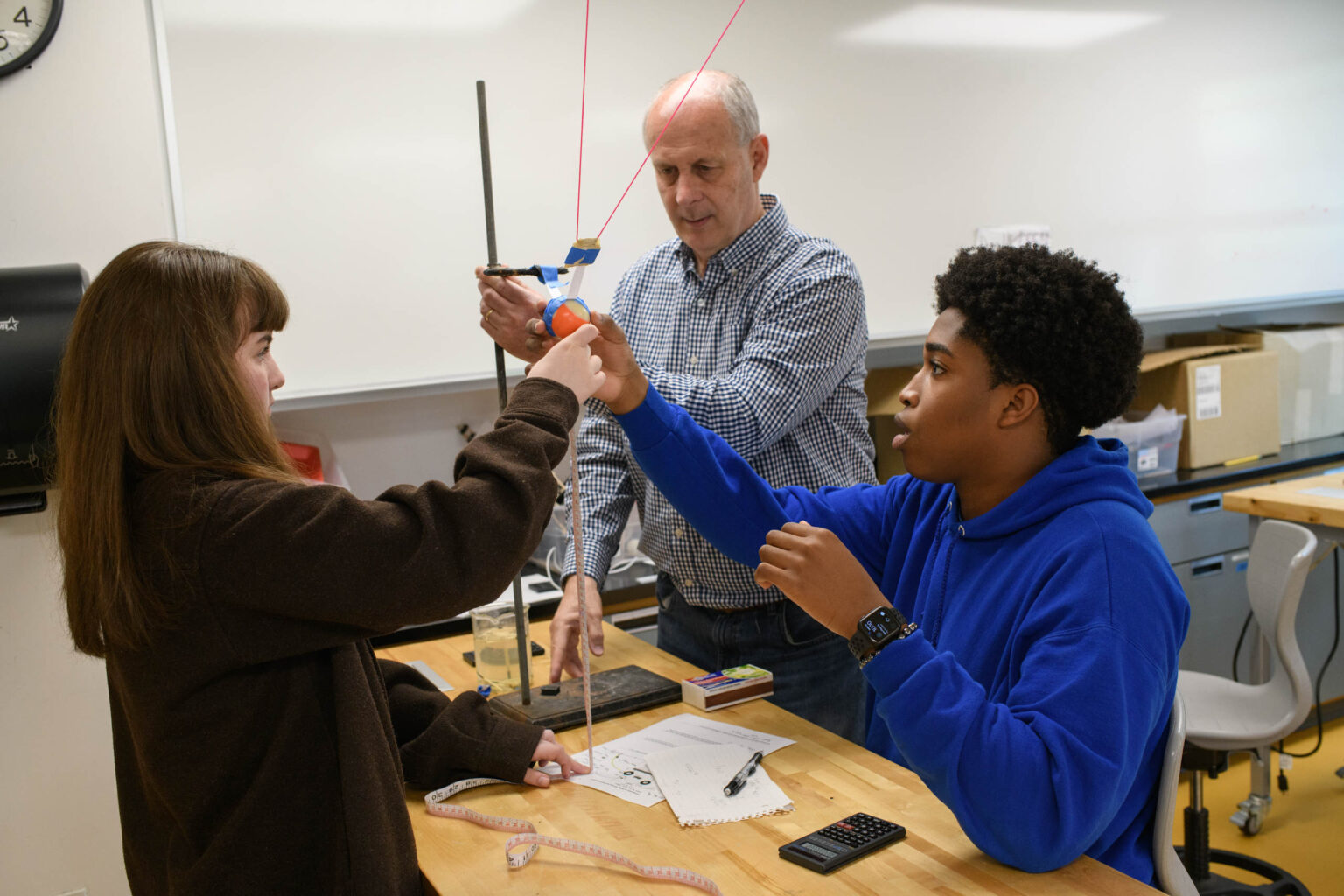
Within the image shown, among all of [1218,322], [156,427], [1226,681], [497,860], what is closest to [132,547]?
[156,427]

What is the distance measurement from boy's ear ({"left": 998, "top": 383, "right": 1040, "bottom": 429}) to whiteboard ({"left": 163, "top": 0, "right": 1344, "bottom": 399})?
1719 millimetres

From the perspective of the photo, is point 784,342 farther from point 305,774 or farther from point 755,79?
point 755,79

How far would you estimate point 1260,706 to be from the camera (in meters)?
2.39

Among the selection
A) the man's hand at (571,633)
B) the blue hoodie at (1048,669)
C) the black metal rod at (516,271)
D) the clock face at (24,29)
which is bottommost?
the man's hand at (571,633)

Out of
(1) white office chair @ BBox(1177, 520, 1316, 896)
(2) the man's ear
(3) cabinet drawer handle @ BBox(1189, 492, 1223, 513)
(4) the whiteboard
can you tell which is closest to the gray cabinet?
(3) cabinet drawer handle @ BBox(1189, 492, 1223, 513)

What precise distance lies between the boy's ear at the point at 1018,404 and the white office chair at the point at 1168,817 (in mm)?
390

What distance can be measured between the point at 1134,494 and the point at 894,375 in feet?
7.27

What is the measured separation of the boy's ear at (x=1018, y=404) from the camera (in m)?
1.28

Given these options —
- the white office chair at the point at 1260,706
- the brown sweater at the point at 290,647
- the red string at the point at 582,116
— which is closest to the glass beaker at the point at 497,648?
the brown sweater at the point at 290,647

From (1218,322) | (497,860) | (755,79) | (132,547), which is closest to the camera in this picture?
(132,547)

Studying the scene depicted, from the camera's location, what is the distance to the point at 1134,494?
1229 mm

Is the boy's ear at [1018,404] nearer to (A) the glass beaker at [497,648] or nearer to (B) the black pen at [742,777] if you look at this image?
(B) the black pen at [742,777]

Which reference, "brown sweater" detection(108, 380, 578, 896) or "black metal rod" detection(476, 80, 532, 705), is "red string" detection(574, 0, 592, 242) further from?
"brown sweater" detection(108, 380, 578, 896)

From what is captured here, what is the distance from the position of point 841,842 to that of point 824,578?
288mm
